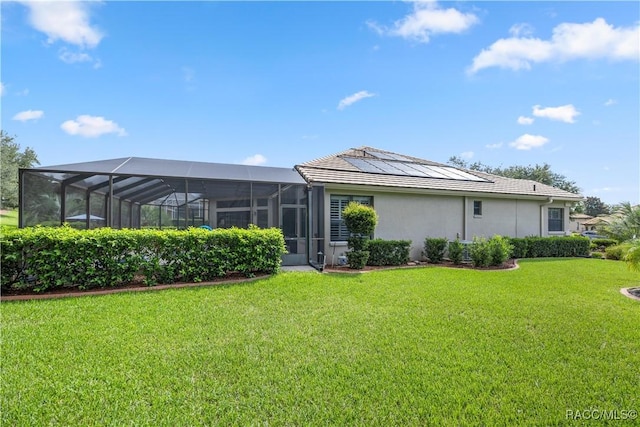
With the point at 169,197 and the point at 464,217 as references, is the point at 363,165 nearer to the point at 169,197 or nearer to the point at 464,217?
the point at 464,217

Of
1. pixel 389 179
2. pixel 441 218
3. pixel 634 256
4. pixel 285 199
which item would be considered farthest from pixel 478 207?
pixel 285 199

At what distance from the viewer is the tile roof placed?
1311 centimetres

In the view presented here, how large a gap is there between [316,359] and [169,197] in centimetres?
905

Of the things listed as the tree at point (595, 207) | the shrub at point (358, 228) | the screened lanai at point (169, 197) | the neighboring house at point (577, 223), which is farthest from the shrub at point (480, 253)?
the tree at point (595, 207)

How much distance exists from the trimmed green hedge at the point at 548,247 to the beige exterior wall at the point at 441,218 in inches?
48.1

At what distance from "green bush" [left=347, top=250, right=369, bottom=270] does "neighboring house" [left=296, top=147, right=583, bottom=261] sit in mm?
1489

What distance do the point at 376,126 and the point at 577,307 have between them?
17.5 metres

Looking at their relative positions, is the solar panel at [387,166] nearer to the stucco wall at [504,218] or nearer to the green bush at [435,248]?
the stucco wall at [504,218]

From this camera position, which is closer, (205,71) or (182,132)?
(205,71)

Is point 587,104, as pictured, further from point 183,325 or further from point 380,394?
point 183,325

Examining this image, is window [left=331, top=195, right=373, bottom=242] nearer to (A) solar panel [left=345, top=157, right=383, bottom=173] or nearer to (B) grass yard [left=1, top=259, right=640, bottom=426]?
(A) solar panel [left=345, top=157, right=383, bottom=173]

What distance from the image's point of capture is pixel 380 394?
10.9 feet

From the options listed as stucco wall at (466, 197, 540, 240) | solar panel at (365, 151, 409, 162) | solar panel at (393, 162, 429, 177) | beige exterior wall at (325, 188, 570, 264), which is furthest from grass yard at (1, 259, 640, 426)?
solar panel at (365, 151, 409, 162)

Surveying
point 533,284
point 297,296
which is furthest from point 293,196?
point 533,284
